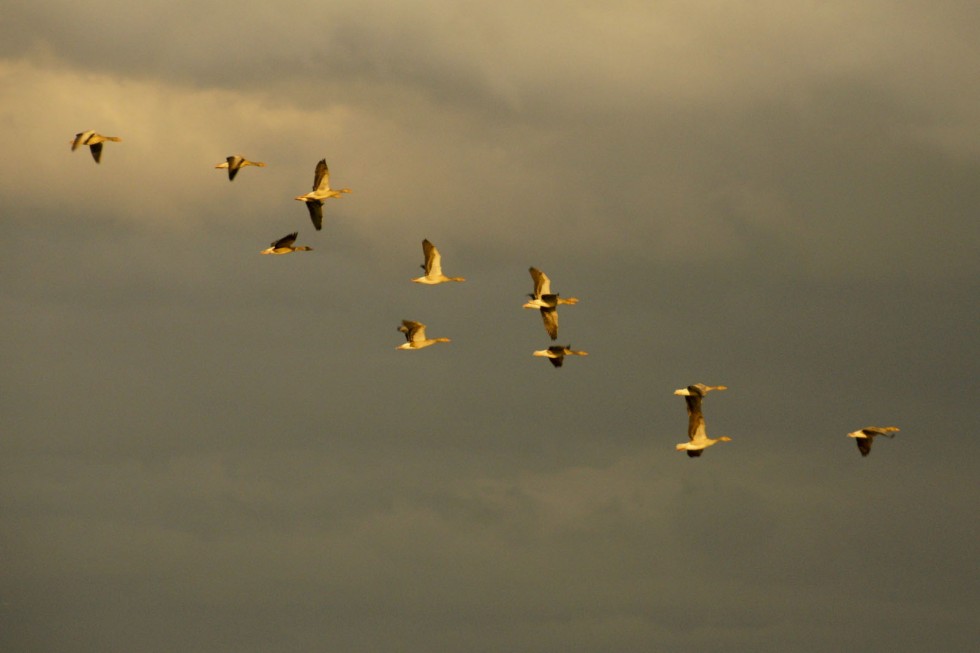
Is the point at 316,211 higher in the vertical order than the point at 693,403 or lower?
higher

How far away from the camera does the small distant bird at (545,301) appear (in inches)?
4540

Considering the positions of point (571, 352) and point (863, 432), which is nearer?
point (863, 432)

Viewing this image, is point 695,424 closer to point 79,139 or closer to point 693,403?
point 693,403

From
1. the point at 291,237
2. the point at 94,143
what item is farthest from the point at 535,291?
the point at 94,143

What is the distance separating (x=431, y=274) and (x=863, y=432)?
958 inches

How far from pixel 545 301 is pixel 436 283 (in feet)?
19.9

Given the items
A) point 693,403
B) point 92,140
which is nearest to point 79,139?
point 92,140

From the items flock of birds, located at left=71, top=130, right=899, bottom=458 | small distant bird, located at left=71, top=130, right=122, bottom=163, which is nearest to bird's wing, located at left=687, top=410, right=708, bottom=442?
flock of birds, located at left=71, top=130, right=899, bottom=458

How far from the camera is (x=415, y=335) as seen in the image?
4781 inches

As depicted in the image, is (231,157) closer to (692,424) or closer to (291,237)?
(291,237)

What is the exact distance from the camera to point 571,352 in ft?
403

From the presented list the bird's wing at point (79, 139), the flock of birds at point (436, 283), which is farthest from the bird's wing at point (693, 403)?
the bird's wing at point (79, 139)

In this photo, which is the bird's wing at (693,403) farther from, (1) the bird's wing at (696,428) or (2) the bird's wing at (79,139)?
(2) the bird's wing at (79,139)

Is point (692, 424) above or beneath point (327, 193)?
beneath
